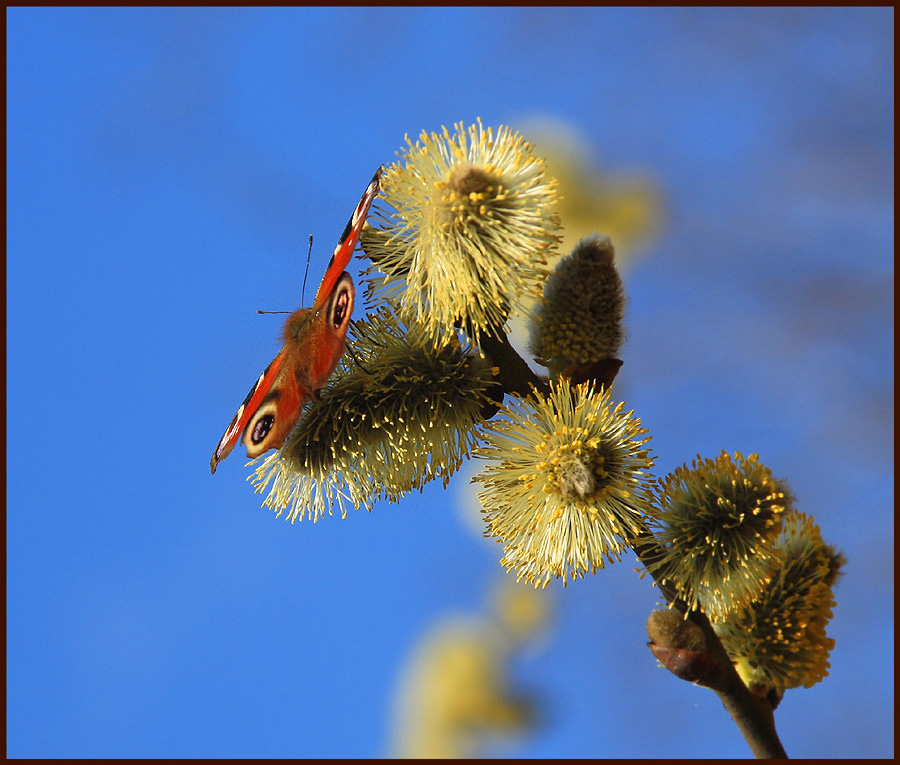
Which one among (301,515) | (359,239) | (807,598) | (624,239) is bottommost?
(807,598)

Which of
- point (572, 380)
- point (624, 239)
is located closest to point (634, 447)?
point (572, 380)

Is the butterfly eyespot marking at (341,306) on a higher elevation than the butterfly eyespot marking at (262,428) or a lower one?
→ higher

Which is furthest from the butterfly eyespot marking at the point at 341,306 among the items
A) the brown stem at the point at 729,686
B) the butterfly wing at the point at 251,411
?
the brown stem at the point at 729,686

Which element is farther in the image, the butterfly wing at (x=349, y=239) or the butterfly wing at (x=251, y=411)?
the butterfly wing at (x=251, y=411)

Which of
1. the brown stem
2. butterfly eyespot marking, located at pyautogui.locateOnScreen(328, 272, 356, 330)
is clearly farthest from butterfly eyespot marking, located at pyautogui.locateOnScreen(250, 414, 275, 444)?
the brown stem

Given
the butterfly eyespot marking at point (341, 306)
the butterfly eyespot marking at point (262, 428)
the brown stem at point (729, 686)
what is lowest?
the brown stem at point (729, 686)

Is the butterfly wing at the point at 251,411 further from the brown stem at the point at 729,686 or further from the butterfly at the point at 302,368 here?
the brown stem at the point at 729,686

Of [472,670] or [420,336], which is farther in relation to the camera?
[472,670]

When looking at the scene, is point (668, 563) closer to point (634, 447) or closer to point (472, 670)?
point (634, 447)
